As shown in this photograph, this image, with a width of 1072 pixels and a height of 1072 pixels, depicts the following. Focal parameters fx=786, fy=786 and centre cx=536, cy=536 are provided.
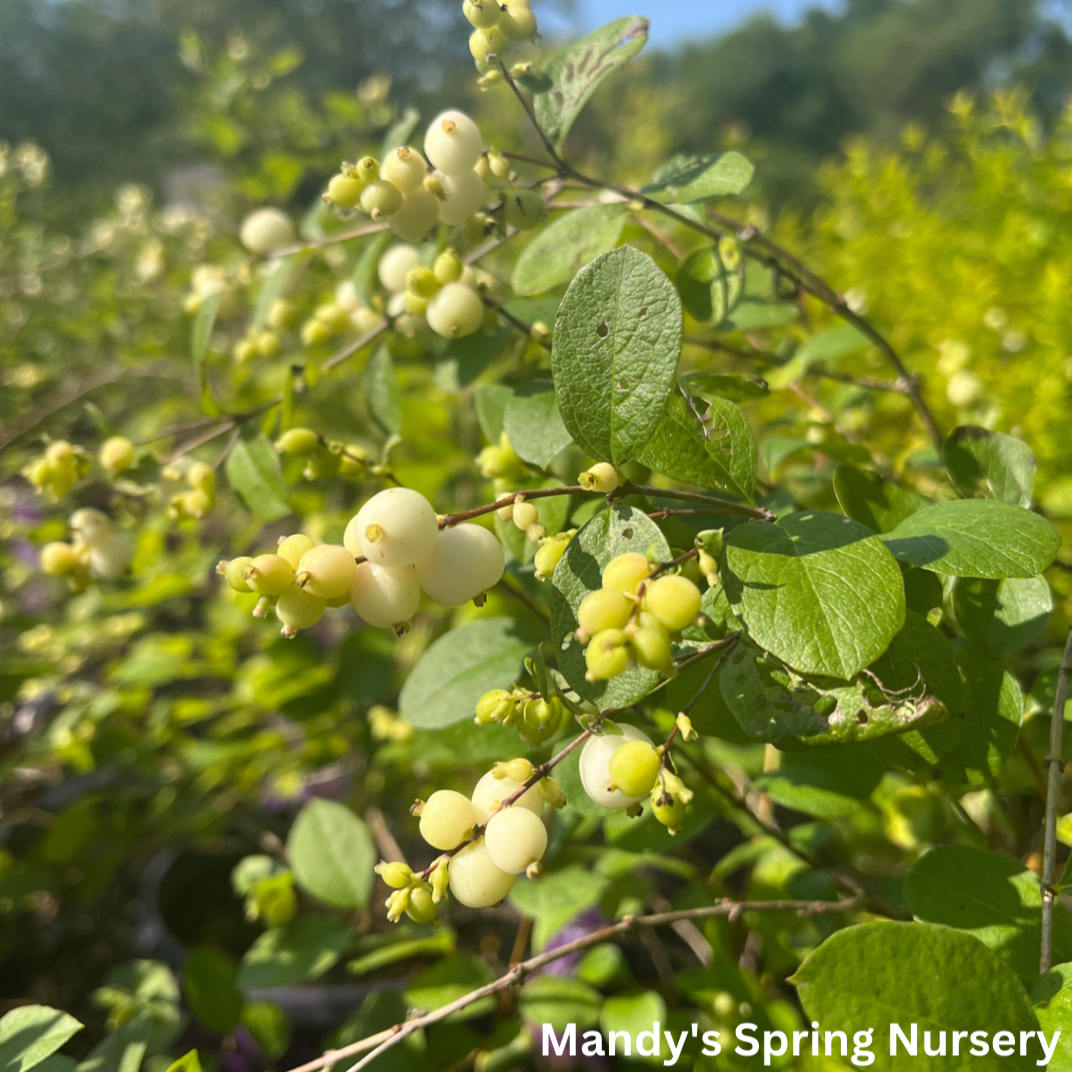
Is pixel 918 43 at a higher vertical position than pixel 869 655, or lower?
higher

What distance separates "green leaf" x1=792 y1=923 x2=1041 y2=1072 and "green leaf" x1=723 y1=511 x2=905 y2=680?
99 millimetres

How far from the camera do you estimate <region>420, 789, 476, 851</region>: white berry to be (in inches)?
11.7

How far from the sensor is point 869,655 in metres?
Answer: 0.25

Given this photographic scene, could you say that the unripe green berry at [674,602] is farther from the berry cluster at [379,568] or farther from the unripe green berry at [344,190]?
the unripe green berry at [344,190]

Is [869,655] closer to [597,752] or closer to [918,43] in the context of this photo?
[597,752]

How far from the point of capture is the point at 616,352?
1.00 feet

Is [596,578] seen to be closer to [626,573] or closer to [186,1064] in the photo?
[626,573]

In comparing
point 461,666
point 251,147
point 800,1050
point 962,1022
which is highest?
point 251,147

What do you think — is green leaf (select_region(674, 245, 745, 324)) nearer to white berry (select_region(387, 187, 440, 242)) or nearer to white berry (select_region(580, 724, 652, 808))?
white berry (select_region(387, 187, 440, 242))

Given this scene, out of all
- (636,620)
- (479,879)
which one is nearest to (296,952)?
(479,879)

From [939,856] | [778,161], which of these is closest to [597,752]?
[939,856]

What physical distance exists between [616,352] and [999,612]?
0.25 m

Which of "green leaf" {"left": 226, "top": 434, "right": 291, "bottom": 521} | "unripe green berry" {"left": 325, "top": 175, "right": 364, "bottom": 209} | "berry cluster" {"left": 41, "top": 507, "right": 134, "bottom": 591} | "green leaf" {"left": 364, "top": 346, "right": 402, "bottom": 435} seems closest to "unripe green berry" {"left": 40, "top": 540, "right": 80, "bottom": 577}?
"berry cluster" {"left": 41, "top": 507, "right": 134, "bottom": 591}

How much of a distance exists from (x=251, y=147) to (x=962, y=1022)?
1.77 meters
